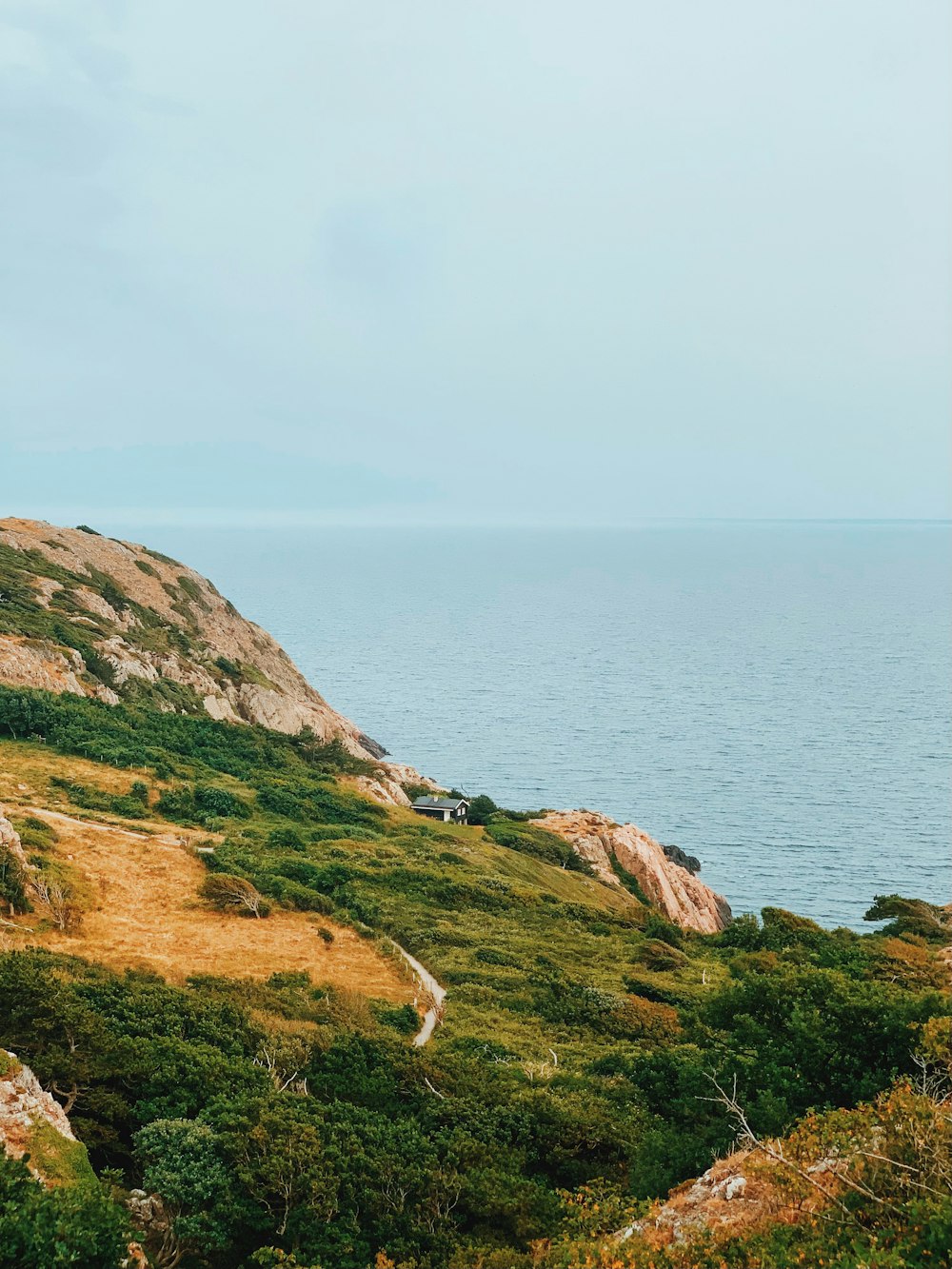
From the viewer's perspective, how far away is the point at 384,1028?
32531 mm

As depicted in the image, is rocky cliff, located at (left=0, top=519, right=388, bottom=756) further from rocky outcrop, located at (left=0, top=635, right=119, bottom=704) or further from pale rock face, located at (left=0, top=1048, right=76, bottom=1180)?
pale rock face, located at (left=0, top=1048, right=76, bottom=1180)

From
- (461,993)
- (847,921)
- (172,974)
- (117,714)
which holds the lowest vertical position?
(847,921)

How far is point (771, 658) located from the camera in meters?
177

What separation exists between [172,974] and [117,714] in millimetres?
37442

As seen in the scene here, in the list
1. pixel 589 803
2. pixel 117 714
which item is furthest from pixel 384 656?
pixel 117 714

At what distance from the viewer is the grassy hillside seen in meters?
21.2

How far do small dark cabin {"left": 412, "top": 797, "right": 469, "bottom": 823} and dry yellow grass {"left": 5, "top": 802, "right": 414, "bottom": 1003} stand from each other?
1061 inches

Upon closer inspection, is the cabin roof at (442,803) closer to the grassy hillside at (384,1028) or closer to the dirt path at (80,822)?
the grassy hillside at (384,1028)

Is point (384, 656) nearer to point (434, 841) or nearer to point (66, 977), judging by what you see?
point (434, 841)

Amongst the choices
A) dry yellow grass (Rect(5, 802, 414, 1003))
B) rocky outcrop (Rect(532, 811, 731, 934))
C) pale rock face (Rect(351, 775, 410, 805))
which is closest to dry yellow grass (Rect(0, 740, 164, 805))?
dry yellow grass (Rect(5, 802, 414, 1003))

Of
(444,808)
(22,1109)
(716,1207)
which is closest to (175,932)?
(22,1109)

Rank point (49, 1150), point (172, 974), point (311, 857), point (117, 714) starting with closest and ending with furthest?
1. point (49, 1150)
2. point (172, 974)
3. point (311, 857)
4. point (117, 714)

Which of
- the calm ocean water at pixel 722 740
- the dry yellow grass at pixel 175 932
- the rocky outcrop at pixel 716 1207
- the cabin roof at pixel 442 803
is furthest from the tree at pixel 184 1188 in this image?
the calm ocean water at pixel 722 740

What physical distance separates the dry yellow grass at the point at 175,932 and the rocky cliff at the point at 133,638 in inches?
1012
